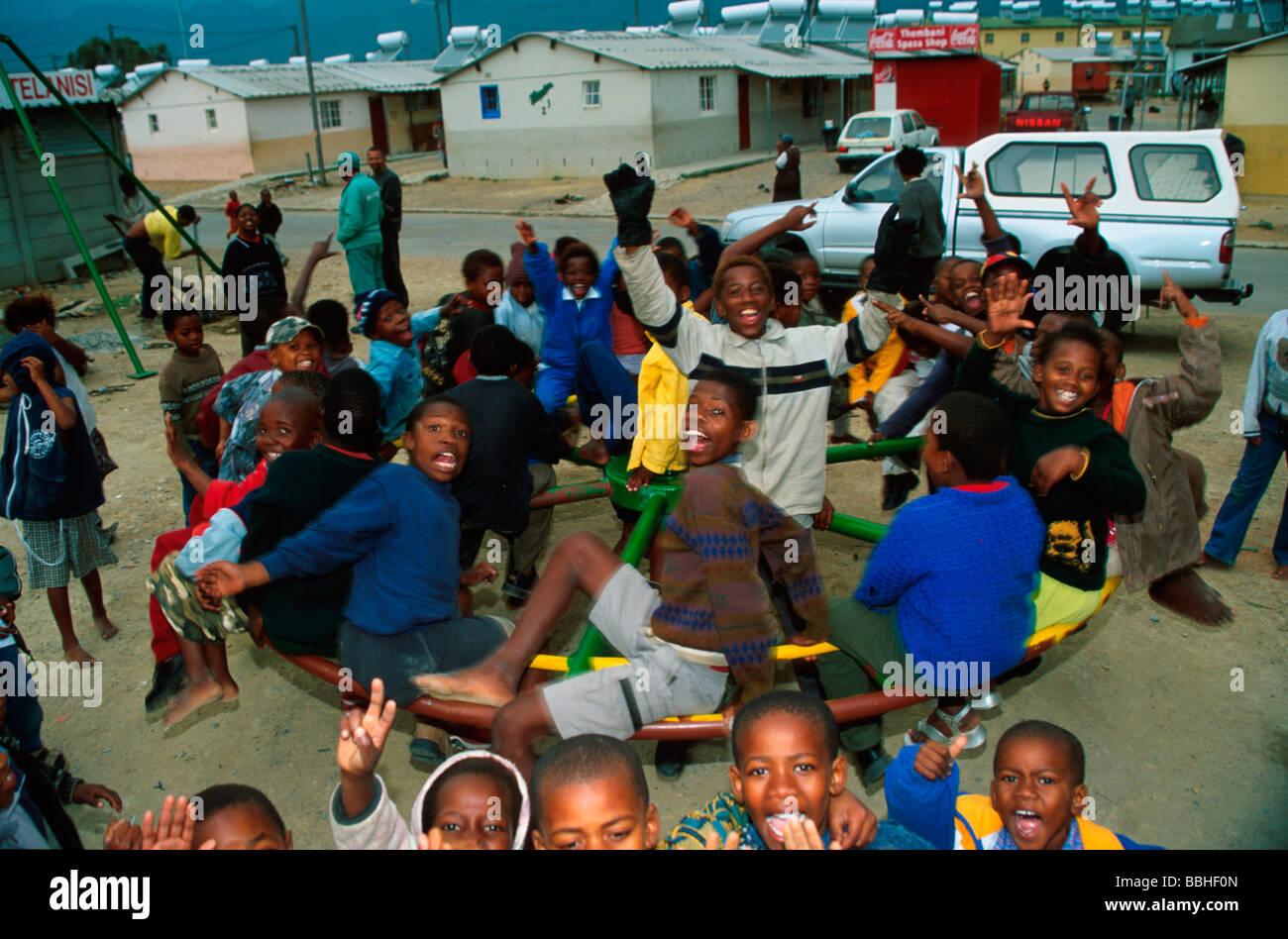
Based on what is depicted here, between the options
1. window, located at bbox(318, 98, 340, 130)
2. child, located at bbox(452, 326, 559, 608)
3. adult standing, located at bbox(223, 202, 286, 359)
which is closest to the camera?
child, located at bbox(452, 326, 559, 608)

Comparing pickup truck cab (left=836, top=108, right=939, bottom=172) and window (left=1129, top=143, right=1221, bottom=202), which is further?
pickup truck cab (left=836, top=108, right=939, bottom=172)

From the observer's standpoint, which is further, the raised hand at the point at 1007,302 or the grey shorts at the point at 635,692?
the raised hand at the point at 1007,302

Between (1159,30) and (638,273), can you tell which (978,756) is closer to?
(638,273)

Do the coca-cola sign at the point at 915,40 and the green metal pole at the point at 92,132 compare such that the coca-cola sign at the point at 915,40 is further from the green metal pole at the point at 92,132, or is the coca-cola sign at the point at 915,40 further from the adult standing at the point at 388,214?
the green metal pole at the point at 92,132

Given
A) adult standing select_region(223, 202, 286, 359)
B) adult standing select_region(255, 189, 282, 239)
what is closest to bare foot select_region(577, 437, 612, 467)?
adult standing select_region(223, 202, 286, 359)

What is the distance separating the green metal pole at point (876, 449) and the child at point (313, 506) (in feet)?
9.07

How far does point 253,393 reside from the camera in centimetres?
457

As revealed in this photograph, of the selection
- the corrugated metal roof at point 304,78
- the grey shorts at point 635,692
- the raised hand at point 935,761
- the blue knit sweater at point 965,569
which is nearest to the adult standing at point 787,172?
the blue knit sweater at point 965,569

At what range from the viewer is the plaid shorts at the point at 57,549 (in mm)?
4594

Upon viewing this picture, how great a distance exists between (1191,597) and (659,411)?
2.65 m

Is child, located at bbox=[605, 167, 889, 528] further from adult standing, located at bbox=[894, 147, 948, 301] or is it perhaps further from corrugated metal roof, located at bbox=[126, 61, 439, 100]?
corrugated metal roof, located at bbox=[126, 61, 439, 100]

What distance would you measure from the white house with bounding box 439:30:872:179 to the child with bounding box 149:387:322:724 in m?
26.9

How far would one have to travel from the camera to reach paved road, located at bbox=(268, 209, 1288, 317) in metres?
12.0

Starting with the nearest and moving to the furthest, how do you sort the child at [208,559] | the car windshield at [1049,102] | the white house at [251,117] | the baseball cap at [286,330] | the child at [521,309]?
the child at [208,559]
the baseball cap at [286,330]
the child at [521,309]
the car windshield at [1049,102]
the white house at [251,117]
